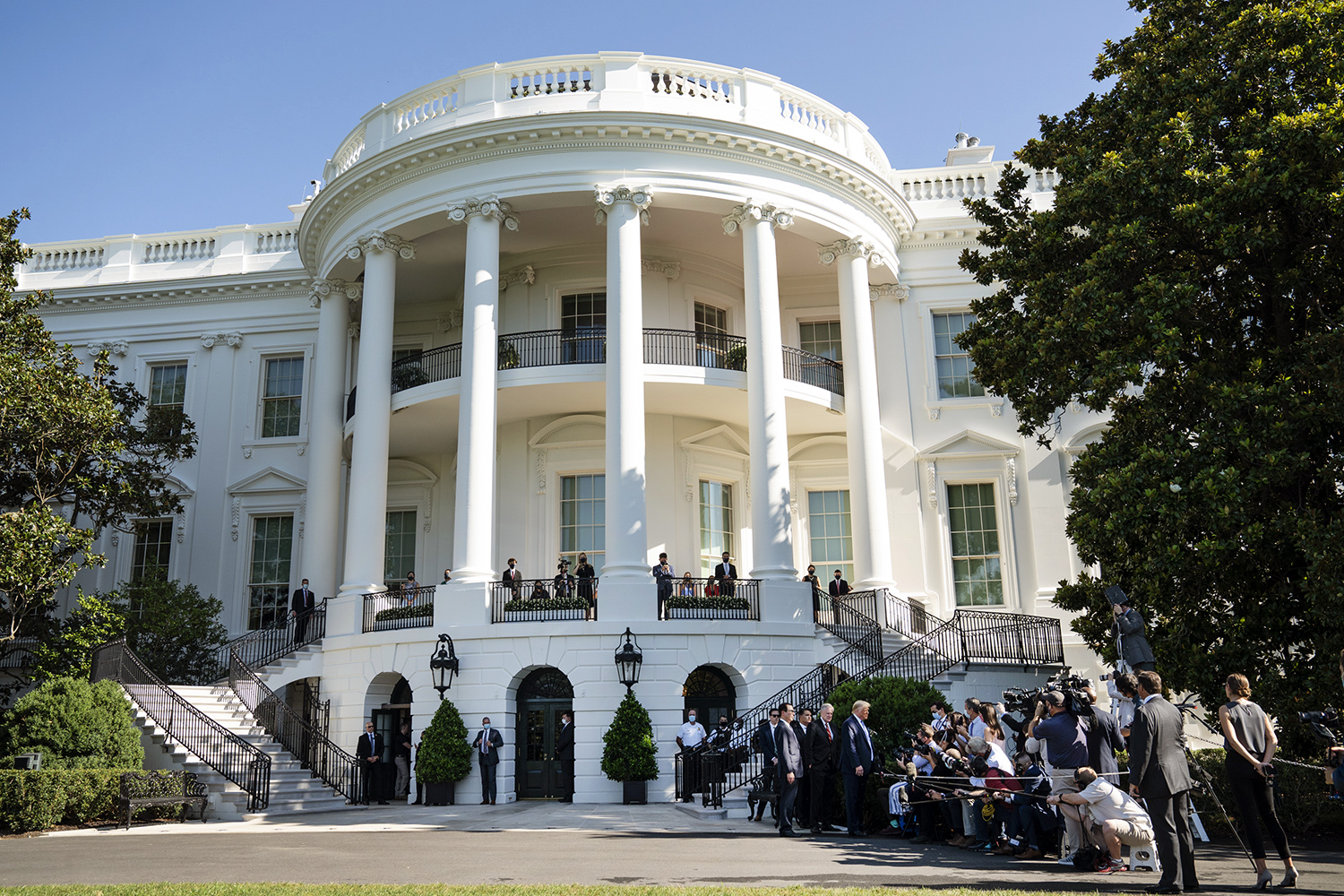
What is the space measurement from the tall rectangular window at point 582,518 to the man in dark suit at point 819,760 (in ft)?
36.1

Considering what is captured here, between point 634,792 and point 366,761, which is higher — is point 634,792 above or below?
below

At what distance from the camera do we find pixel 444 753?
17.9 m

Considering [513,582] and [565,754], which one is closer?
[565,754]

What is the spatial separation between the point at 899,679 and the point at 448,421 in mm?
13099

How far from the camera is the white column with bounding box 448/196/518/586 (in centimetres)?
1958

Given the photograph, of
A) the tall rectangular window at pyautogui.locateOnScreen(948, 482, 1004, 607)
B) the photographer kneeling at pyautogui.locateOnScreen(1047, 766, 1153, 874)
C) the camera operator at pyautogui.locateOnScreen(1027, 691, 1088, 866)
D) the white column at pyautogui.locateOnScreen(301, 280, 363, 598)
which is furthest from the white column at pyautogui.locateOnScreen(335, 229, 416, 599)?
the photographer kneeling at pyautogui.locateOnScreen(1047, 766, 1153, 874)

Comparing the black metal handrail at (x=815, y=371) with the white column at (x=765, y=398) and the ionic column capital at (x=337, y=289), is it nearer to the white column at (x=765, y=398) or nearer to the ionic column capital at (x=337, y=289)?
the white column at (x=765, y=398)

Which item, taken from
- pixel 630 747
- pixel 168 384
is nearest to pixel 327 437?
pixel 168 384

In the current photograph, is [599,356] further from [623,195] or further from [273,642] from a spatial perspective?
[273,642]

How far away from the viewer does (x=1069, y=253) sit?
15.0 metres

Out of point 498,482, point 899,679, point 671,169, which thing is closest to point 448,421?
point 498,482

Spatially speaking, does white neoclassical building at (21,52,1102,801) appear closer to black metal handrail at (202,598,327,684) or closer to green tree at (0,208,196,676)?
black metal handrail at (202,598,327,684)

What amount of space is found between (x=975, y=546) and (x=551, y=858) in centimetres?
1618

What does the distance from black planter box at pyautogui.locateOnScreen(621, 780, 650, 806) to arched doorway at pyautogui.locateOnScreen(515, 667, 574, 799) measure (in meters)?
1.88
